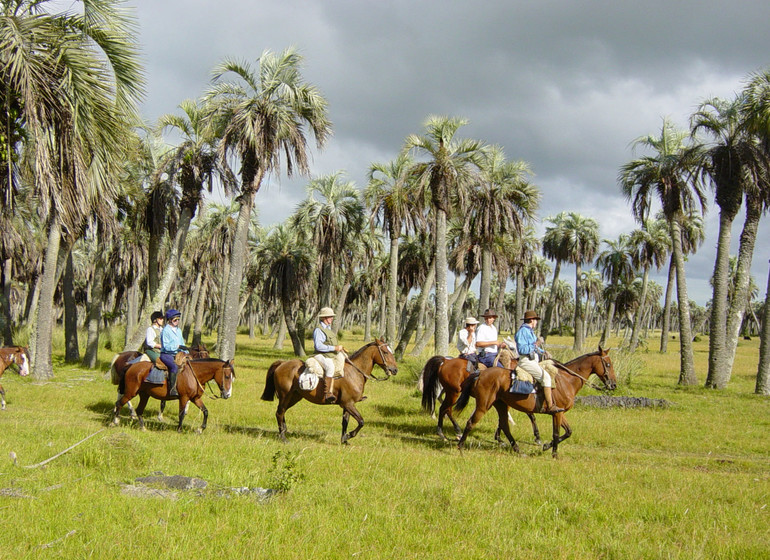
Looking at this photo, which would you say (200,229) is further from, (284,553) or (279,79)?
(284,553)

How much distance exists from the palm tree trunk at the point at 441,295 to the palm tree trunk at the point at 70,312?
51.6 ft

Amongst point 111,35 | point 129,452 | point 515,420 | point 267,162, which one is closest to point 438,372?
point 515,420

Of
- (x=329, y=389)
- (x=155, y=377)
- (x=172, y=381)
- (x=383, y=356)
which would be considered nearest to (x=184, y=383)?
(x=172, y=381)

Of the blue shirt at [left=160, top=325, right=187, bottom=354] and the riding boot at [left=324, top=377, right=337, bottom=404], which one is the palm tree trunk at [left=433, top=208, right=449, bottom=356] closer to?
the riding boot at [left=324, top=377, right=337, bottom=404]

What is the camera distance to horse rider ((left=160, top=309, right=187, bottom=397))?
11492 millimetres

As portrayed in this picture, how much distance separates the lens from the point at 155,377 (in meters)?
11.5

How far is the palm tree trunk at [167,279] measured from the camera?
20.7 m

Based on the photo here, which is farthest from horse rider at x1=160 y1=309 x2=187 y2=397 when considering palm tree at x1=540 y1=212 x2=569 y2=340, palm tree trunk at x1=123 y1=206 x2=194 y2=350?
palm tree at x1=540 y1=212 x2=569 y2=340

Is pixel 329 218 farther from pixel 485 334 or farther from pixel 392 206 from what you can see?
pixel 485 334

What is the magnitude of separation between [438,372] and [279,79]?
545 inches

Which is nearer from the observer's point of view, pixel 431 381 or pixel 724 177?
pixel 431 381

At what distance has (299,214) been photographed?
34531mm

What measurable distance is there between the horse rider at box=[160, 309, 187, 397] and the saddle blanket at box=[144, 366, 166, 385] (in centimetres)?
16

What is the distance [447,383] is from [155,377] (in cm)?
649
